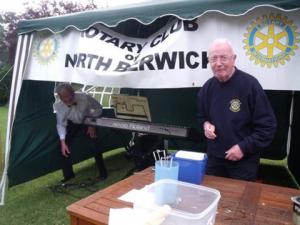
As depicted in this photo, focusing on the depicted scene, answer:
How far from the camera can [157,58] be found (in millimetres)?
3070

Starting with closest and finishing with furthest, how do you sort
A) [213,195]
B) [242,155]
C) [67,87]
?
[213,195], [242,155], [67,87]

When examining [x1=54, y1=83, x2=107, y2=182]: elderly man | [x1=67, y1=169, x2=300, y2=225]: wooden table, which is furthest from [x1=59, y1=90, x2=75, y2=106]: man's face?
[x1=67, y1=169, x2=300, y2=225]: wooden table

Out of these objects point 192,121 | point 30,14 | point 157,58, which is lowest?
point 192,121

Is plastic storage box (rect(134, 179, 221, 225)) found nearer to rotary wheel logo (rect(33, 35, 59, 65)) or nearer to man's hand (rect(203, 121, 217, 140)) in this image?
man's hand (rect(203, 121, 217, 140))

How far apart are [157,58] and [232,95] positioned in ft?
3.07

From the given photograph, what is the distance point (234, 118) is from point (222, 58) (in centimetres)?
45

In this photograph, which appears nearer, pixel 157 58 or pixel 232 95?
pixel 232 95

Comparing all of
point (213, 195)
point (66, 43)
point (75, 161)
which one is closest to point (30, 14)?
point (75, 161)

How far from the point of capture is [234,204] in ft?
5.45

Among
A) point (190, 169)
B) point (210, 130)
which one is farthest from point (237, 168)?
point (190, 169)

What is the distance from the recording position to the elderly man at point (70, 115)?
176 inches

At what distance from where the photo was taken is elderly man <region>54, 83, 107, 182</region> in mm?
4473

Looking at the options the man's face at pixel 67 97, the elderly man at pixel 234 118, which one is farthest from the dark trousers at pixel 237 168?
the man's face at pixel 67 97

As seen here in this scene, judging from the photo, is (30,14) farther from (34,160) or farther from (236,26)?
(236,26)
